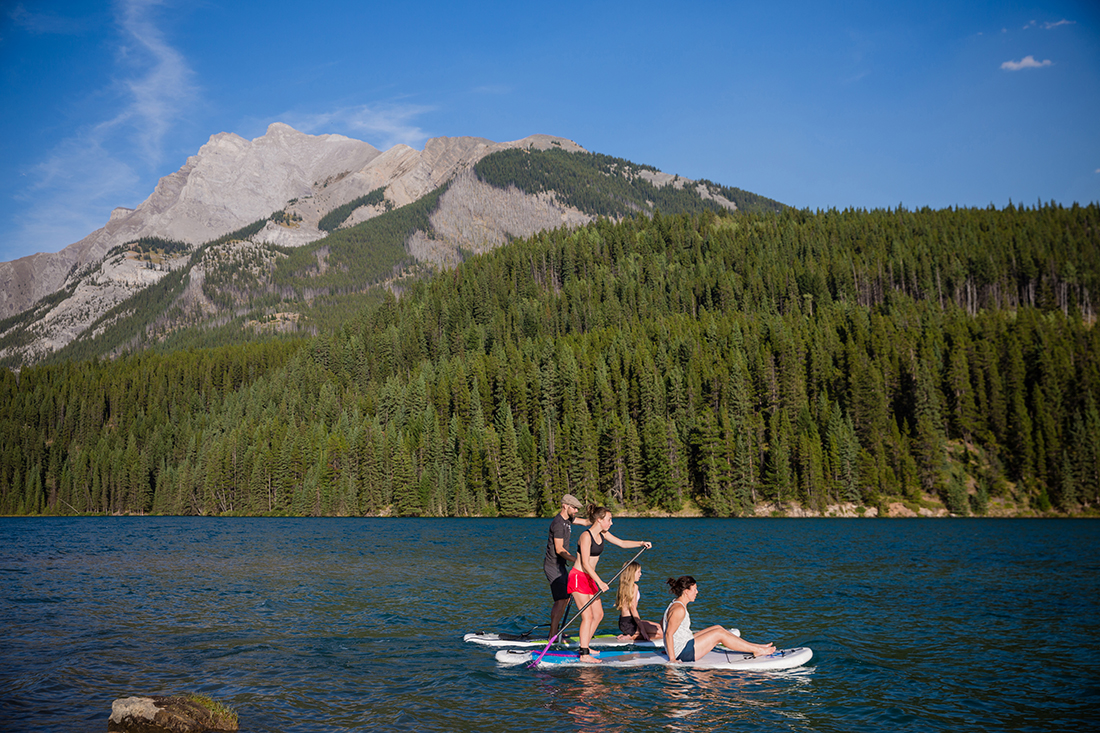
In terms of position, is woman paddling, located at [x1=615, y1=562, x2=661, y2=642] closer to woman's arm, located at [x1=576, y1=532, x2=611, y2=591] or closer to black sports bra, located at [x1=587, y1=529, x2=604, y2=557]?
woman's arm, located at [x1=576, y1=532, x2=611, y2=591]

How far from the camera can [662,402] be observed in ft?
431

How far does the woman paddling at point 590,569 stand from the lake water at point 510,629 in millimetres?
1263

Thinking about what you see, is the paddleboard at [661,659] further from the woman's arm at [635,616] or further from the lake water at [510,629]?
the woman's arm at [635,616]

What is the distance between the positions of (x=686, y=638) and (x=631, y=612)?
259 cm

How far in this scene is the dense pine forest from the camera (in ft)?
384

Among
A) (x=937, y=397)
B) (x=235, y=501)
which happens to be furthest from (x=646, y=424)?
(x=235, y=501)

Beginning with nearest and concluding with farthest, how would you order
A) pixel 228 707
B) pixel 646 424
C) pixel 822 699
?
pixel 228 707
pixel 822 699
pixel 646 424

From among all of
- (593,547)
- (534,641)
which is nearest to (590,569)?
(593,547)

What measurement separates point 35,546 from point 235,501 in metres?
83.0

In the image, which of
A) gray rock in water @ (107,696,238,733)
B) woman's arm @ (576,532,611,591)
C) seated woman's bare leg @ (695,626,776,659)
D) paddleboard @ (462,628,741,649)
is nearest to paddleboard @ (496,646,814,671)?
seated woman's bare leg @ (695,626,776,659)

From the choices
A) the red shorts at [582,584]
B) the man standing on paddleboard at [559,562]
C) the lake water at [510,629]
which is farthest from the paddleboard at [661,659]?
the red shorts at [582,584]

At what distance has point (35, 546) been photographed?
210ft

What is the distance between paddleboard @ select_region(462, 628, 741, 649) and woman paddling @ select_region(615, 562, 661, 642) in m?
0.24

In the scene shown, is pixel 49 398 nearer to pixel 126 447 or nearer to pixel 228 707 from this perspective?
pixel 126 447
